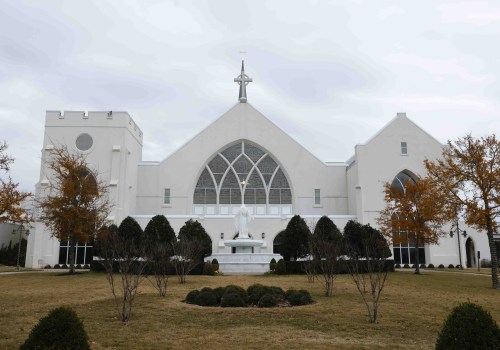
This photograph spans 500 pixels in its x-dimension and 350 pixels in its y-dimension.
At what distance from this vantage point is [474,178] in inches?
927

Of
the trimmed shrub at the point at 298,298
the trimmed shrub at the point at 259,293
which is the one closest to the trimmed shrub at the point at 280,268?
the trimmed shrub at the point at 259,293

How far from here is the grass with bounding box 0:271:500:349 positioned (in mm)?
9961

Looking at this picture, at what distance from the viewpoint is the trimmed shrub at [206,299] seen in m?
15.0

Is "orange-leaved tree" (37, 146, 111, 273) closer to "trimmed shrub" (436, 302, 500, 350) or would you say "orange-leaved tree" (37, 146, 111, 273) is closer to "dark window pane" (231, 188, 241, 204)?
"dark window pane" (231, 188, 241, 204)

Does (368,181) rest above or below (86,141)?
below

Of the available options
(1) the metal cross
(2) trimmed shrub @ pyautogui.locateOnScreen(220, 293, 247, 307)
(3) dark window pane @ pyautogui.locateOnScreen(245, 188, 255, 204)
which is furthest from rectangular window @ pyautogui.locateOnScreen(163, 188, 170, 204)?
(2) trimmed shrub @ pyautogui.locateOnScreen(220, 293, 247, 307)

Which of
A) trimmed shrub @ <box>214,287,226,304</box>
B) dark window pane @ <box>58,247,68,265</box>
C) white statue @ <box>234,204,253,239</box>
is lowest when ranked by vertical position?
trimmed shrub @ <box>214,287,226,304</box>

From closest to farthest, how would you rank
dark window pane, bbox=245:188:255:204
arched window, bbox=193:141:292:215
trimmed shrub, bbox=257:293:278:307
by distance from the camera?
trimmed shrub, bbox=257:293:278:307, arched window, bbox=193:141:292:215, dark window pane, bbox=245:188:255:204

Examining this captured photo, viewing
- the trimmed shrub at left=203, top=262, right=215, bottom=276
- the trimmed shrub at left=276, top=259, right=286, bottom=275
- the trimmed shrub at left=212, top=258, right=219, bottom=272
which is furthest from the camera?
the trimmed shrub at left=212, top=258, right=219, bottom=272

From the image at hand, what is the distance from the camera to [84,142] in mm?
40688

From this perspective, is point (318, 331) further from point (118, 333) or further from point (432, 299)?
point (432, 299)

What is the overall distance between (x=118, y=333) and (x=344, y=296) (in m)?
9.56

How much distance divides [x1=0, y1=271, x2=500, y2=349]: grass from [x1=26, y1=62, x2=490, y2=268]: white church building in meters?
20.2

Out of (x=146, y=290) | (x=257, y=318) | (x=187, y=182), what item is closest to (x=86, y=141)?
(x=187, y=182)
